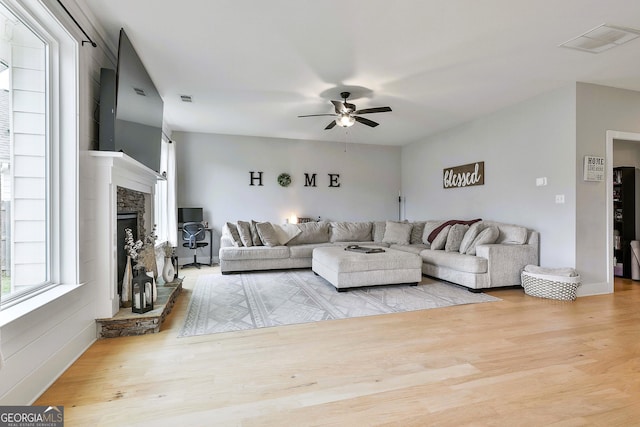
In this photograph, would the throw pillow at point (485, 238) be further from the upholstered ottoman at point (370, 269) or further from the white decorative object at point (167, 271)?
the white decorative object at point (167, 271)

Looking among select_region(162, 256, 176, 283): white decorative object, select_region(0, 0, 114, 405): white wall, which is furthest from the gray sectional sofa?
select_region(0, 0, 114, 405): white wall

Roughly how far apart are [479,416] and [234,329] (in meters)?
1.94

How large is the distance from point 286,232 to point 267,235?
0.45 meters

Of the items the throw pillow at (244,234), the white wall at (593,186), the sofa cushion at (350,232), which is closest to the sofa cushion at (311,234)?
the sofa cushion at (350,232)

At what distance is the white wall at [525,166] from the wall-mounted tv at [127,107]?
15.8 feet

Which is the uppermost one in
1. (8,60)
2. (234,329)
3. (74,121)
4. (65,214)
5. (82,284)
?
(8,60)

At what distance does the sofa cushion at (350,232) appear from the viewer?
6.13 m

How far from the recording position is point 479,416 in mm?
1536

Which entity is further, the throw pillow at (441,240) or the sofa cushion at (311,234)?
the sofa cushion at (311,234)

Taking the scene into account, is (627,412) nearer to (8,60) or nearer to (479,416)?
(479,416)

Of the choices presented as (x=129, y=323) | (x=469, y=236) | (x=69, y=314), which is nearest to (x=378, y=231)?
(x=469, y=236)

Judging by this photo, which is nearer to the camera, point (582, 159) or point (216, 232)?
point (582, 159)

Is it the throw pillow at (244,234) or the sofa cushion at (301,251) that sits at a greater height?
the throw pillow at (244,234)

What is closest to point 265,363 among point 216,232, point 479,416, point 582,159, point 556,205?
point 479,416
